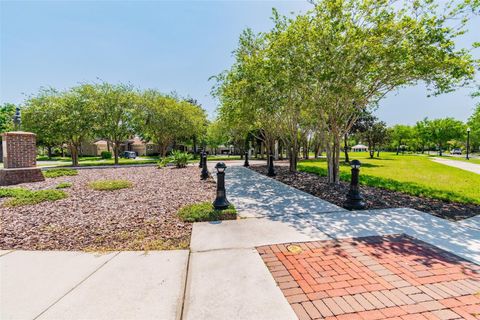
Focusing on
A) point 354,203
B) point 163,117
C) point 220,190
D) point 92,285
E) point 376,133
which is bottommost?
point 92,285

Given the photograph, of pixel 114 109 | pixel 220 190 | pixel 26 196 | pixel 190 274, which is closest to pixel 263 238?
pixel 190 274

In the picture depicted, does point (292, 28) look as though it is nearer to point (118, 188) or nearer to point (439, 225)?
point (439, 225)

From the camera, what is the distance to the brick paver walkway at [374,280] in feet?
7.73

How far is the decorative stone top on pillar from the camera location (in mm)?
10211

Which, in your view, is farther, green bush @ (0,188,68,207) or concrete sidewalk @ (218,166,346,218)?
green bush @ (0,188,68,207)

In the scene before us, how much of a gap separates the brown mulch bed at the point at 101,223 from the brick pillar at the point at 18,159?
4.13 m

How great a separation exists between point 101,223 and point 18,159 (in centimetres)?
896

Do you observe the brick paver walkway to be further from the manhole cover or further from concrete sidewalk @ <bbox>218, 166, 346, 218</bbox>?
concrete sidewalk @ <bbox>218, 166, 346, 218</bbox>

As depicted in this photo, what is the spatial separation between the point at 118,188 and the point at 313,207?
7.22m

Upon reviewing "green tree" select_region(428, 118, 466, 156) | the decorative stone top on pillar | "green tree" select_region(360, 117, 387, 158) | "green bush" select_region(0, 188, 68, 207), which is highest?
"green tree" select_region(428, 118, 466, 156)

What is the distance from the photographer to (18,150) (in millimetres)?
10484

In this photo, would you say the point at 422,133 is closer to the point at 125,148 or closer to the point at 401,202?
the point at 401,202

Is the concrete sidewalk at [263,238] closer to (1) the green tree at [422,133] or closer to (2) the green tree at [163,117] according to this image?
(2) the green tree at [163,117]

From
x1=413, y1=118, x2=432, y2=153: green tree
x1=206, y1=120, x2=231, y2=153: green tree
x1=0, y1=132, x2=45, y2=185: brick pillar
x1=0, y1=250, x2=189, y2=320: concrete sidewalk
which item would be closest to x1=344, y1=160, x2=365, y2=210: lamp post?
x1=0, y1=250, x2=189, y2=320: concrete sidewalk
